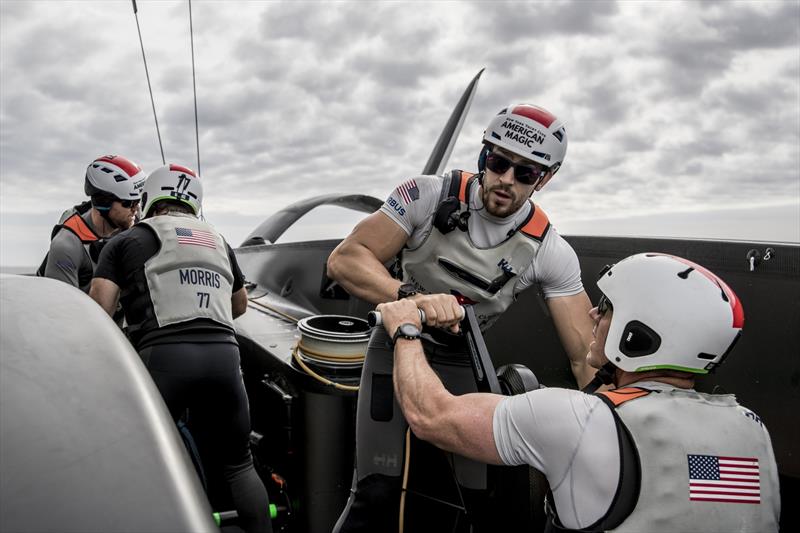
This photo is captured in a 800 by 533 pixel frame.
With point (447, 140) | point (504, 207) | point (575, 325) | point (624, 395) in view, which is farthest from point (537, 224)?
point (447, 140)

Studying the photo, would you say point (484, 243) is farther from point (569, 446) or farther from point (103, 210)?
point (103, 210)

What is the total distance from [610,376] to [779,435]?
1437 millimetres

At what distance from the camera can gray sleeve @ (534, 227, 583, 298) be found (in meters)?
2.82

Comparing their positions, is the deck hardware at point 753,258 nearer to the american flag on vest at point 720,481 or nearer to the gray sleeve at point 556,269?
the gray sleeve at point 556,269

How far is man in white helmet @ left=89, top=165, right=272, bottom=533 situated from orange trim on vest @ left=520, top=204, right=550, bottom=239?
1576 mm

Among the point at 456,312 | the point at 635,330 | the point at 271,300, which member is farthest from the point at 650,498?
the point at 271,300

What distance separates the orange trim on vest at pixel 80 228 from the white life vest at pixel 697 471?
362 centimetres

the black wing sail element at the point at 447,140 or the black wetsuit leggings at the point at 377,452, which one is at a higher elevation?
the black wing sail element at the point at 447,140

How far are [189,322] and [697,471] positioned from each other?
7.42 ft

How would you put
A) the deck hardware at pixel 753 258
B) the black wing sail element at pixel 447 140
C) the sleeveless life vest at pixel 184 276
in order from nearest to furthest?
the deck hardware at pixel 753 258, the sleeveless life vest at pixel 184 276, the black wing sail element at pixel 447 140

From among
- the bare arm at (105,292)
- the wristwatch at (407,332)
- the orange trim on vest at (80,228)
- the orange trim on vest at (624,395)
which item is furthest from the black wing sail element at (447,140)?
the orange trim on vest at (624,395)

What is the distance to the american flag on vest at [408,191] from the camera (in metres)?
2.82

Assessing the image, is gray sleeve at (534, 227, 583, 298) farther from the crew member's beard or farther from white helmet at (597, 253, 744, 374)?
white helmet at (597, 253, 744, 374)

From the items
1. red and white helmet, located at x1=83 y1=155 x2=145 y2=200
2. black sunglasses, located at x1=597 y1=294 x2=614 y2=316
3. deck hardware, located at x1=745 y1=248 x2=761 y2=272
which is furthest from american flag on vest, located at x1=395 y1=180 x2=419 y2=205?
red and white helmet, located at x1=83 y1=155 x2=145 y2=200
